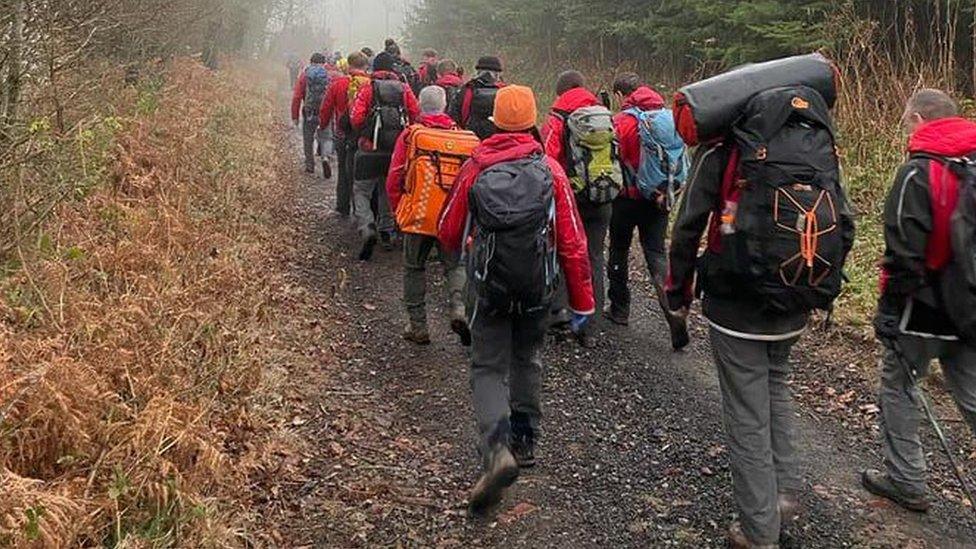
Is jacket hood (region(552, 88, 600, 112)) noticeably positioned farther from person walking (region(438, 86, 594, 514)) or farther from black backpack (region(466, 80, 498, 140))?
black backpack (region(466, 80, 498, 140))

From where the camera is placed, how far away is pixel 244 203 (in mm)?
10109

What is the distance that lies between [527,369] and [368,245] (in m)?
4.72

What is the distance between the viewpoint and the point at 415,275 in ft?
21.8

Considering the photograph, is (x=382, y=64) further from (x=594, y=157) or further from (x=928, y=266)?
(x=928, y=266)

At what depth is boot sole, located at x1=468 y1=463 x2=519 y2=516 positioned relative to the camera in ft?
13.0

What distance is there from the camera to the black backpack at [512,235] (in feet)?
13.0

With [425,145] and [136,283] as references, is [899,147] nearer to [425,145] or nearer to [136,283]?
[425,145]

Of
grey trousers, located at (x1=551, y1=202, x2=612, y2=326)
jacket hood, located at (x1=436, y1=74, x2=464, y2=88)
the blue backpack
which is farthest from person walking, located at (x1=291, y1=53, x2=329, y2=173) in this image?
the blue backpack

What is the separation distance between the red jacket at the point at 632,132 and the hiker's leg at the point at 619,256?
1.00 feet

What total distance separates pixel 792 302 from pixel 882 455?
2038 mm

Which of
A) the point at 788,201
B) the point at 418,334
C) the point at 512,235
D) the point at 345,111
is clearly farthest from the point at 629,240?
the point at 345,111

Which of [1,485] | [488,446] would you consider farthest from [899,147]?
[1,485]

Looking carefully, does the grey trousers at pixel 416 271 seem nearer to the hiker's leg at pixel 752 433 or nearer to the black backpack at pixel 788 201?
the hiker's leg at pixel 752 433

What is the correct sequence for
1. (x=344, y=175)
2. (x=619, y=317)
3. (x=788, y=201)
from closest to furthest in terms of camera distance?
(x=788, y=201) → (x=619, y=317) → (x=344, y=175)
